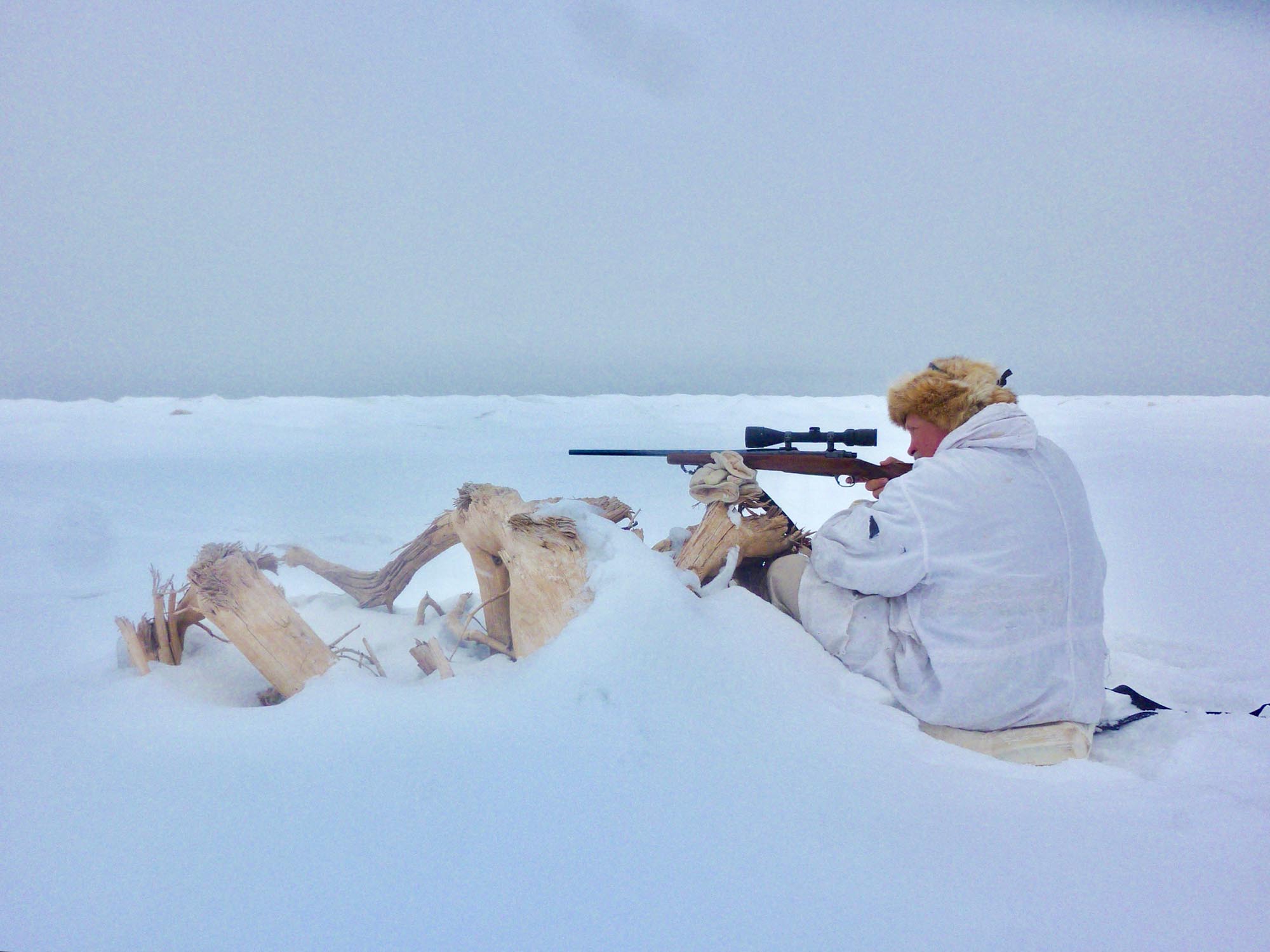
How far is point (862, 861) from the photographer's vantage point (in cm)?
108

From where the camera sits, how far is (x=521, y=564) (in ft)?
7.11

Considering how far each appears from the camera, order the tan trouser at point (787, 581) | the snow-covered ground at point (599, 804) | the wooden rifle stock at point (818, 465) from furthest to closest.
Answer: the wooden rifle stock at point (818, 465), the tan trouser at point (787, 581), the snow-covered ground at point (599, 804)

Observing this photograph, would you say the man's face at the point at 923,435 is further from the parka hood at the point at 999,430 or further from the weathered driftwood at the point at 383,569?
the weathered driftwood at the point at 383,569

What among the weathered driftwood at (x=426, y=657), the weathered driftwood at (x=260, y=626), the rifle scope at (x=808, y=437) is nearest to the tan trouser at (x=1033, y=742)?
the rifle scope at (x=808, y=437)

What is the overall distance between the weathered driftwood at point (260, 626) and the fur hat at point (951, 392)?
7.21 ft

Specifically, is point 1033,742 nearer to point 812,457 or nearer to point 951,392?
point 951,392

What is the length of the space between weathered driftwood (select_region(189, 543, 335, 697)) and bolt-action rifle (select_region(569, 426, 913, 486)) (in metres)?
1.58

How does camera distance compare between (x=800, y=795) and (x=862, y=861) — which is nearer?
(x=862, y=861)

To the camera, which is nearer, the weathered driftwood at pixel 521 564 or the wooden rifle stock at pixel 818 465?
the weathered driftwood at pixel 521 564

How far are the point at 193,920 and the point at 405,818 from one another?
0.33 metres

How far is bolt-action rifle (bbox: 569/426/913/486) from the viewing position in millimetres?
2523

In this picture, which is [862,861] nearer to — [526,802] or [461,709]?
[526,802]

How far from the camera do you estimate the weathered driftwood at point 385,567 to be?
9.32ft

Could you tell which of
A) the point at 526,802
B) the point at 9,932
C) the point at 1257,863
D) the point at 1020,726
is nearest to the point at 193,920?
the point at 9,932
